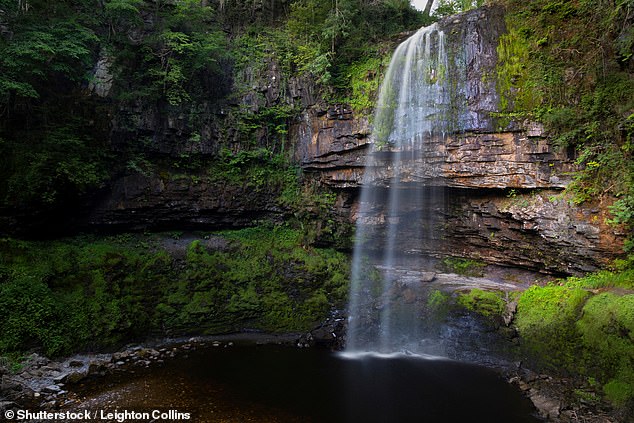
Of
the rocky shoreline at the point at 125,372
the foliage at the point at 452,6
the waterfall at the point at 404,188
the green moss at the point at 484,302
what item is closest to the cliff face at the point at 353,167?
the waterfall at the point at 404,188

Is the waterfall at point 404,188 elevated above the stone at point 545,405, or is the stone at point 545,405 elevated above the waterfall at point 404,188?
the waterfall at point 404,188

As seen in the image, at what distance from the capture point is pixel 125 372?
25.9 ft

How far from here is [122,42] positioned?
437 inches

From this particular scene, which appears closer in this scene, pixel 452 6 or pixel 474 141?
pixel 474 141

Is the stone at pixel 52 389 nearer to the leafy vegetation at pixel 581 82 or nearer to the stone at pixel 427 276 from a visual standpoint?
the stone at pixel 427 276

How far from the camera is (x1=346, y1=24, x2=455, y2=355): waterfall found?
10391mm

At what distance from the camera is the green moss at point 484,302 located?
938 centimetres

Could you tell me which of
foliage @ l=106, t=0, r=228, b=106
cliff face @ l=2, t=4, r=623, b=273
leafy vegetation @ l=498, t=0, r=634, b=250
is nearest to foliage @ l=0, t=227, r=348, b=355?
cliff face @ l=2, t=4, r=623, b=273

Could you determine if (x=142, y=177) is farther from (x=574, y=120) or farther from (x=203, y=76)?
(x=574, y=120)

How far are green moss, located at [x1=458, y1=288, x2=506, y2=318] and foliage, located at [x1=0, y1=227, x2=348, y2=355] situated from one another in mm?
3973

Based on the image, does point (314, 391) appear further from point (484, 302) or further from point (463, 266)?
point (463, 266)

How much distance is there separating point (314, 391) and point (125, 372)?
4432 mm

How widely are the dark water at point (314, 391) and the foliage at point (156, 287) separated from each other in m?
1.69

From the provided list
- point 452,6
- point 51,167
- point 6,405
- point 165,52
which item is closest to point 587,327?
point 6,405
